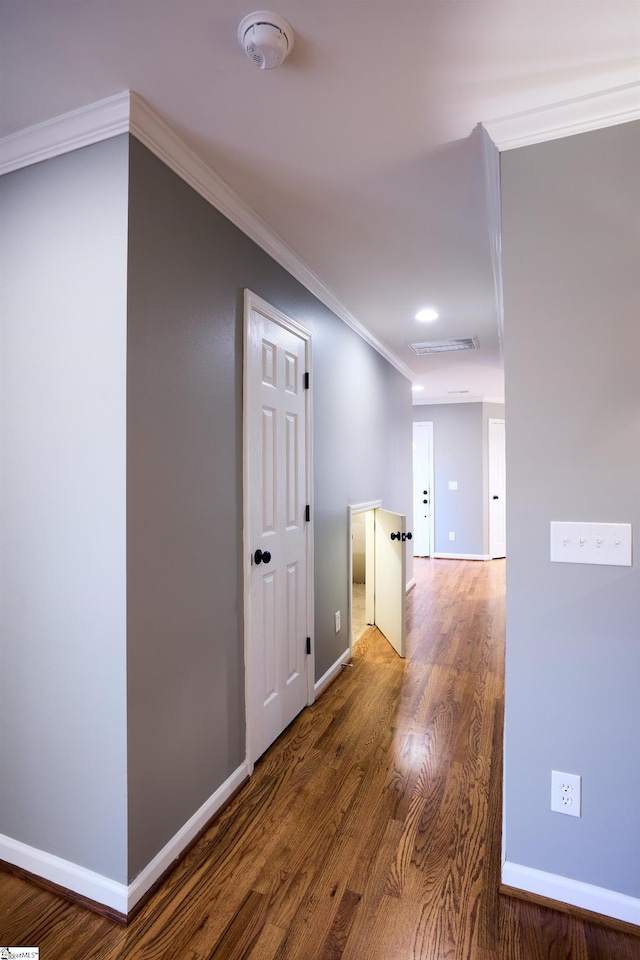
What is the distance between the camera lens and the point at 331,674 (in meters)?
3.17

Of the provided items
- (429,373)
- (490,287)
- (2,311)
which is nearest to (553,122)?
(490,287)

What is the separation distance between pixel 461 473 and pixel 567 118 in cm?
620

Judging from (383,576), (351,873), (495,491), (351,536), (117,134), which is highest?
(117,134)

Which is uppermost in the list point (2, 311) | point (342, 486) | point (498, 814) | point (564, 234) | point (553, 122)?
point (553, 122)

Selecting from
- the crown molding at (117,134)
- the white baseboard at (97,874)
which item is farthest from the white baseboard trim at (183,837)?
the crown molding at (117,134)

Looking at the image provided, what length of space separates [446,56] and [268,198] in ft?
3.00

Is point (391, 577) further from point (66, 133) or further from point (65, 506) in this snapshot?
point (66, 133)

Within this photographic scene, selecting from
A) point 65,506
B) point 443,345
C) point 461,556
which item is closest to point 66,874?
point 65,506

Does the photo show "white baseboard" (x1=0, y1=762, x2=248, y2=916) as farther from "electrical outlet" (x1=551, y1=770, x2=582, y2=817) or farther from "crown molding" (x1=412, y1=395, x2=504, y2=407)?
"crown molding" (x1=412, y1=395, x2=504, y2=407)

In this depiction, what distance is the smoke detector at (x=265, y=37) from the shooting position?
1.22m

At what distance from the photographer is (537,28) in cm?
125

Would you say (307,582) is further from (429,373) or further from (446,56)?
(429,373)

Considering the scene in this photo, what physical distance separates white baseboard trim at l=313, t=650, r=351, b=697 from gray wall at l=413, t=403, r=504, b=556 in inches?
173

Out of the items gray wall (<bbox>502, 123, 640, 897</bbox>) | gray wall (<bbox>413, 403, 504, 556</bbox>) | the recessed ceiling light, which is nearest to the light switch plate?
gray wall (<bbox>502, 123, 640, 897</bbox>)
